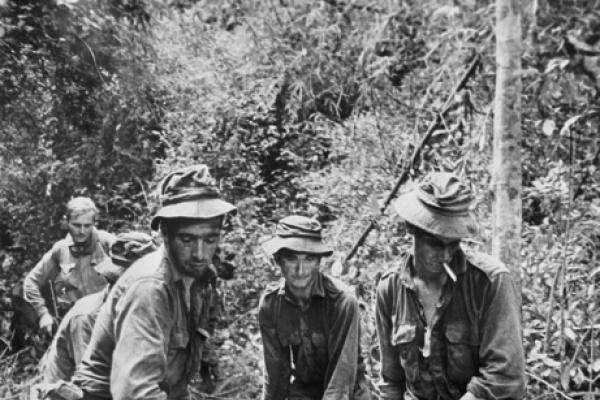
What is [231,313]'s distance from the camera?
7902mm

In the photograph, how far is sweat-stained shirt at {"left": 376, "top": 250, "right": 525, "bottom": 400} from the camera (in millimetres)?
3150

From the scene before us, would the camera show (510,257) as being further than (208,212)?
Yes

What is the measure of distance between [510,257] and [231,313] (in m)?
4.03

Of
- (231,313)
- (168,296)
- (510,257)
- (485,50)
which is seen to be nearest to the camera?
(168,296)

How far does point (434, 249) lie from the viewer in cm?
330

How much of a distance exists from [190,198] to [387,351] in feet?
4.44

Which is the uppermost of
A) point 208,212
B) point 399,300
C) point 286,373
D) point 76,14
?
point 76,14

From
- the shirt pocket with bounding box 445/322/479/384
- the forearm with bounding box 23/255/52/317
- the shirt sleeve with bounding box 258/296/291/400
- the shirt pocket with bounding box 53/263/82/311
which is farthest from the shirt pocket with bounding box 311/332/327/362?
the forearm with bounding box 23/255/52/317

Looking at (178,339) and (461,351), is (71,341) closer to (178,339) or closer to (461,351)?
(178,339)

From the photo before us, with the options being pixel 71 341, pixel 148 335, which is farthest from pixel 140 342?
pixel 71 341

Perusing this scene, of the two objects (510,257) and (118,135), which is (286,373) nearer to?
(510,257)

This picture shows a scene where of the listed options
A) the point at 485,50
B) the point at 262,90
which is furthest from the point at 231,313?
the point at 485,50

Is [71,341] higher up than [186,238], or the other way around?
[186,238]

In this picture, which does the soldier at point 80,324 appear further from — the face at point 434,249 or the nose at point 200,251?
the face at point 434,249
